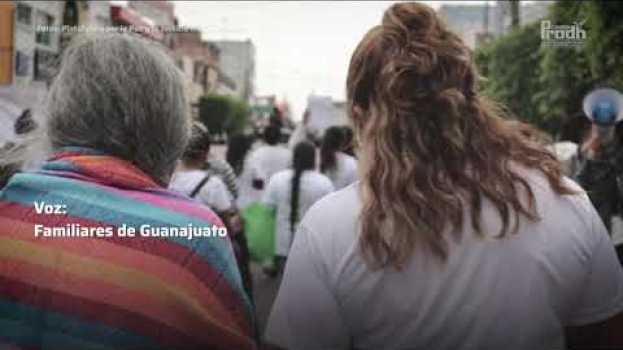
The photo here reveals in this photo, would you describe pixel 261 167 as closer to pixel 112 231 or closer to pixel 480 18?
pixel 112 231

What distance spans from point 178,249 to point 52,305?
25 cm

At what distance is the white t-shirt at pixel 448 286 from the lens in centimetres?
158

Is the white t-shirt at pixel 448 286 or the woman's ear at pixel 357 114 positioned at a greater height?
the woman's ear at pixel 357 114

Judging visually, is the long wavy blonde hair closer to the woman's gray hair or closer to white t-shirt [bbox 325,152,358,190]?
→ the woman's gray hair

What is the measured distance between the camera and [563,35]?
2.48 meters

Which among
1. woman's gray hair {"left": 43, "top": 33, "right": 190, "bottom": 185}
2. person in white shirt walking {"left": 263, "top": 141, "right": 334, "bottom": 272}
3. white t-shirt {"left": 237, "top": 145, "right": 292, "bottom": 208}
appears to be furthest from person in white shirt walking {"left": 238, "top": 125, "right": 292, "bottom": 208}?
woman's gray hair {"left": 43, "top": 33, "right": 190, "bottom": 185}

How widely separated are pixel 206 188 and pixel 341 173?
6.21 ft

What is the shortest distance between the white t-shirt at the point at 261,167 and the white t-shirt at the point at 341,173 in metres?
0.48

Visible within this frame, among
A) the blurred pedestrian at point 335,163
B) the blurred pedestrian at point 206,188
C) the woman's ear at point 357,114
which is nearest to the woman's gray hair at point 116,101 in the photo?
the woman's ear at point 357,114

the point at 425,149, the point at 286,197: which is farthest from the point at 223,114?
the point at 425,149

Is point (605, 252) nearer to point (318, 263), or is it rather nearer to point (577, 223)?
point (577, 223)

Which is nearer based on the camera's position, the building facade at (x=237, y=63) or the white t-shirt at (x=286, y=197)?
the white t-shirt at (x=286, y=197)

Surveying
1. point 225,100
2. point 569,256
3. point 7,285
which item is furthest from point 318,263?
point 225,100

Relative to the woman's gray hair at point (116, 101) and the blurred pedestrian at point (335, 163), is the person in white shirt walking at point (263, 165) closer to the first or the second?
the blurred pedestrian at point (335, 163)
